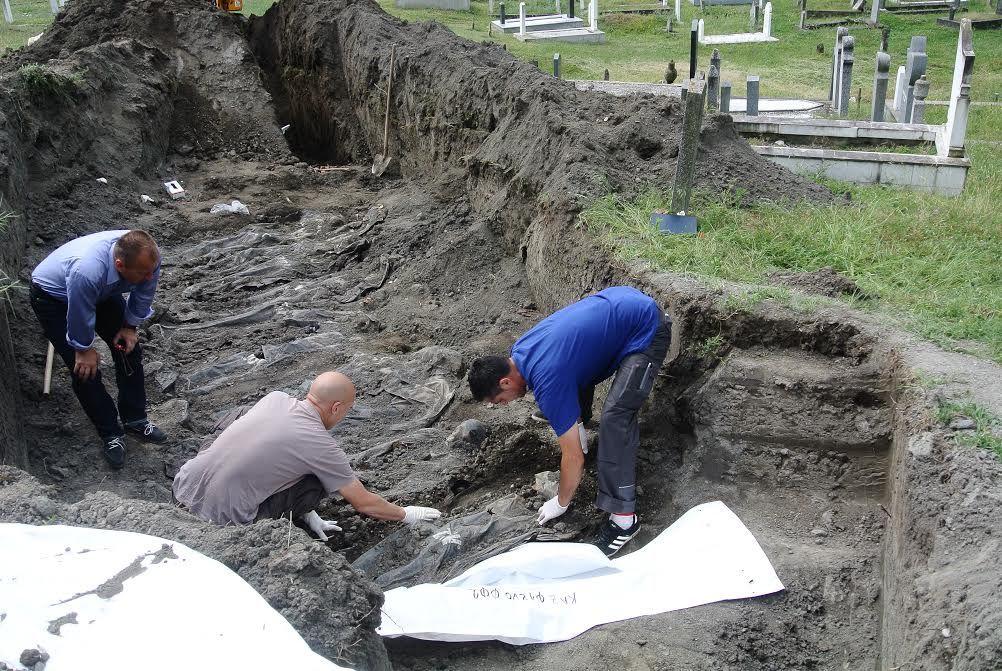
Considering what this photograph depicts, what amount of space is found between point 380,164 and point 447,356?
5113 mm

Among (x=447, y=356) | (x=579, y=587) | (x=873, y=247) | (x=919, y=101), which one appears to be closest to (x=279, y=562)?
(x=579, y=587)

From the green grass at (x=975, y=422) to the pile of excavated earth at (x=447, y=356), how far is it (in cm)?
7

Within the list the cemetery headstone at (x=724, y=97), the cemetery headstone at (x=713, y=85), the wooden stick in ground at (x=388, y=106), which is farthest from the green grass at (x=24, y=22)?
the cemetery headstone at (x=724, y=97)

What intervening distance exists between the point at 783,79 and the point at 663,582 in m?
16.3

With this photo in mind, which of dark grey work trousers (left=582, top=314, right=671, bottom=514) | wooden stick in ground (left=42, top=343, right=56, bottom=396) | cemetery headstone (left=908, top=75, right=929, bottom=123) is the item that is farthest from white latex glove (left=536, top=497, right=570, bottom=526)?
cemetery headstone (left=908, top=75, right=929, bottom=123)

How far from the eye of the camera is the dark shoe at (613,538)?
4121 millimetres

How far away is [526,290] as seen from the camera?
6852mm

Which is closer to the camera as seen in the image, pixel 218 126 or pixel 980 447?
pixel 980 447

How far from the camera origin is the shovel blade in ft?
34.3

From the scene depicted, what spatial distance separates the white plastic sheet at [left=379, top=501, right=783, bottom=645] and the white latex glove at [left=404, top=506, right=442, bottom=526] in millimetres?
515

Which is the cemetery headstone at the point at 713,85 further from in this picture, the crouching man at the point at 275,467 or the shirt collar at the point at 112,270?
the crouching man at the point at 275,467

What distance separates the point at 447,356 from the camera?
245 inches

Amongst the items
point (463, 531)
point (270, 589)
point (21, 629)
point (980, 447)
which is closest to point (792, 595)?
point (980, 447)

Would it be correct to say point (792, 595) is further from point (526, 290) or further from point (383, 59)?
point (383, 59)
